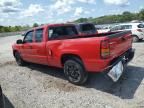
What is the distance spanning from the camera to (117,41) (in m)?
6.36

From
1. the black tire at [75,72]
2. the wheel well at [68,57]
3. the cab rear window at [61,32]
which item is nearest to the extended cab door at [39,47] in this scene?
the cab rear window at [61,32]

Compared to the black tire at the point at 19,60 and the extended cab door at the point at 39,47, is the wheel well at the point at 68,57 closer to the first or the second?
the extended cab door at the point at 39,47

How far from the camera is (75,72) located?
271 inches

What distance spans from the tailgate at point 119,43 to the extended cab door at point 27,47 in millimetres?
3498

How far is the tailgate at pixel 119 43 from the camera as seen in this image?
6.06 meters

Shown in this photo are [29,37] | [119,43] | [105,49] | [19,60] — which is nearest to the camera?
[105,49]

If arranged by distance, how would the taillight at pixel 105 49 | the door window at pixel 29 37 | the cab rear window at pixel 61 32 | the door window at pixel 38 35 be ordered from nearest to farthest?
the taillight at pixel 105 49 → the cab rear window at pixel 61 32 → the door window at pixel 38 35 → the door window at pixel 29 37

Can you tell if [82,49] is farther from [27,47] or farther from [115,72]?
[27,47]

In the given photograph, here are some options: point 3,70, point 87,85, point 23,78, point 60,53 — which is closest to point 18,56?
point 3,70

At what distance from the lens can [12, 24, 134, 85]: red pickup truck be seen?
19.5 feet

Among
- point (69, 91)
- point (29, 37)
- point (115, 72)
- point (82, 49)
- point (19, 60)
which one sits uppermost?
point (29, 37)

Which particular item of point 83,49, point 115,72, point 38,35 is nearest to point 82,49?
point 83,49

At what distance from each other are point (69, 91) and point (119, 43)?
1.89 m

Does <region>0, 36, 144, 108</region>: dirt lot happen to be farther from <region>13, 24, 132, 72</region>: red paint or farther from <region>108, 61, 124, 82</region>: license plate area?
<region>13, 24, 132, 72</region>: red paint
